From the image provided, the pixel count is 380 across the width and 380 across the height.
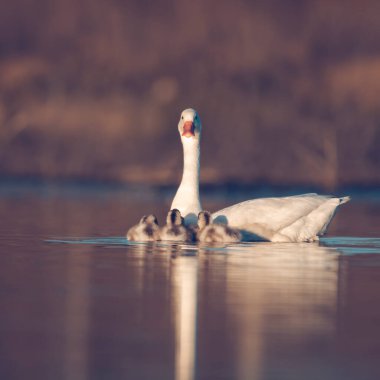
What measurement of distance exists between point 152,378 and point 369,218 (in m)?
15.3

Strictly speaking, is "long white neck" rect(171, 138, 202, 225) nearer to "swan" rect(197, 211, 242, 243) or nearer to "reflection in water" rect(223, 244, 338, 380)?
"swan" rect(197, 211, 242, 243)

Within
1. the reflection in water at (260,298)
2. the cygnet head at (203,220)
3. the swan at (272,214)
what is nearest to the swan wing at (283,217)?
the swan at (272,214)

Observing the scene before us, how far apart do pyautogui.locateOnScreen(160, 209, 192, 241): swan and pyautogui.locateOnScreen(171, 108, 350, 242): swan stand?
40 cm

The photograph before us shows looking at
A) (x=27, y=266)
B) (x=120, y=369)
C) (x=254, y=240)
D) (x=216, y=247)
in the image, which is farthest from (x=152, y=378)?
(x=254, y=240)

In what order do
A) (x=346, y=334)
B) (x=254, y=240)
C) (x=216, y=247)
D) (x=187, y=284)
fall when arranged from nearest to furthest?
(x=346, y=334) → (x=187, y=284) → (x=216, y=247) → (x=254, y=240)

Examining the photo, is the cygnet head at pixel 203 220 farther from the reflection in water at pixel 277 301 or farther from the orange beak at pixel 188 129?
the orange beak at pixel 188 129

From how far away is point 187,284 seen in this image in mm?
12250

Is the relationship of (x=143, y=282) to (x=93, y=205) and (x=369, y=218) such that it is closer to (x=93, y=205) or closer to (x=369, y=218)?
(x=369, y=218)

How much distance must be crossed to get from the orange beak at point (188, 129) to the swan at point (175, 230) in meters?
2.00

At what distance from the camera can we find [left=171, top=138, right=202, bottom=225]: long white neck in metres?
17.6

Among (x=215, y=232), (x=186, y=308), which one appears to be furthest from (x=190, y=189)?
(x=186, y=308)

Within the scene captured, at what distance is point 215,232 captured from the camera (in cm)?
1655

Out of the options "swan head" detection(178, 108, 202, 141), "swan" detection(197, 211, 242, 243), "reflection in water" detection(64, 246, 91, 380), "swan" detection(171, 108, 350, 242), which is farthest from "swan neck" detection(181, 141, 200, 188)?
"reflection in water" detection(64, 246, 91, 380)

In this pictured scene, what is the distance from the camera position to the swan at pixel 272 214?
1703 cm
